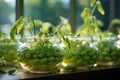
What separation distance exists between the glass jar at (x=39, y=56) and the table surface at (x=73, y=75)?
1.1 inches

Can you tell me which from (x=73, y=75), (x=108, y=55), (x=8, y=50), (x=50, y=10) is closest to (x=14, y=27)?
(x=8, y=50)

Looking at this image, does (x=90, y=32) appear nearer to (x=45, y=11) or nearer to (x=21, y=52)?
(x=45, y=11)

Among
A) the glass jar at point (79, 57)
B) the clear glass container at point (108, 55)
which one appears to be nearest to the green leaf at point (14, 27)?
the glass jar at point (79, 57)

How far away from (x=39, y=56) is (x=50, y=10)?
0.60 metres

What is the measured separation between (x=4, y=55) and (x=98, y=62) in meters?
0.40

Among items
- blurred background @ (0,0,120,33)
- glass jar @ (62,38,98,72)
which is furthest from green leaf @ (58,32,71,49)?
blurred background @ (0,0,120,33)

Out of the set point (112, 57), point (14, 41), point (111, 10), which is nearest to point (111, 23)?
point (111, 10)

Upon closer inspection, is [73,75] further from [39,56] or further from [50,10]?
[50,10]

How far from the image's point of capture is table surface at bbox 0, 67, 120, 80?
88cm

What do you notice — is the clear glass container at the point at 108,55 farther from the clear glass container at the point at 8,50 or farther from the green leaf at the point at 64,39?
the clear glass container at the point at 8,50

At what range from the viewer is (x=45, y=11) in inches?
58.4

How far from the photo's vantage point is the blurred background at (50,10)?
4.30ft

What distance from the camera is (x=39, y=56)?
36.8 inches

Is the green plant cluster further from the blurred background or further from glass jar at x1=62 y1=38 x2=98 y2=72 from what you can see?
the blurred background
